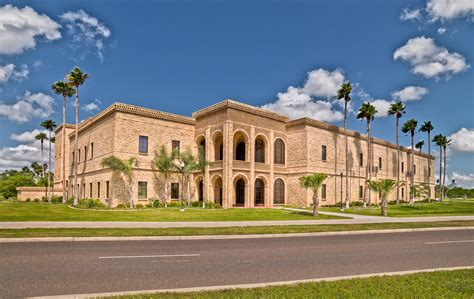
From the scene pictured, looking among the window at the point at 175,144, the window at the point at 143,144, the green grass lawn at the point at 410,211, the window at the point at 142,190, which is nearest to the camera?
the green grass lawn at the point at 410,211

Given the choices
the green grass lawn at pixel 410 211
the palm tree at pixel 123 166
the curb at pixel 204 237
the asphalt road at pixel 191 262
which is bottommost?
the green grass lawn at pixel 410 211

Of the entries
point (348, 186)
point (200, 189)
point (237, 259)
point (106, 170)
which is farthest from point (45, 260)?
point (348, 186)

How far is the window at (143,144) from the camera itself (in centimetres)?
3284

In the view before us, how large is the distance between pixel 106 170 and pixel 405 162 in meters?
49.1

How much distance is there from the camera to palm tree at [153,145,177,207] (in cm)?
3164

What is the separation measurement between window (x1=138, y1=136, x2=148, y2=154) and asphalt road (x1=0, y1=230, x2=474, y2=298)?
21493 mm

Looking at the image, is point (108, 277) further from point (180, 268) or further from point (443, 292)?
point (443, 292)

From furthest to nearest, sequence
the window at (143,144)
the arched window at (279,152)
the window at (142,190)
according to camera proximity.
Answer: the arched window at (279,152)
the window at (143,144)
the window at (142,190)

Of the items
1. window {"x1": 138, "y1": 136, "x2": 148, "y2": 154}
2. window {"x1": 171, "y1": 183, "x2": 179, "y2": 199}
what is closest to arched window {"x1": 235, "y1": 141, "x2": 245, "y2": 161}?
window {"x1": 171, "y1": 183, "x2": 179, "y2": 199}

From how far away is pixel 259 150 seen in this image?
125ft

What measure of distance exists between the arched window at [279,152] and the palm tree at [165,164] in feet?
39.4

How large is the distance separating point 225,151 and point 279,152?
8.90 m

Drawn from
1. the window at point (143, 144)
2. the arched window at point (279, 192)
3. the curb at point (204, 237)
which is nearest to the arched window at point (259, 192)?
the arched window at point (279, 192)

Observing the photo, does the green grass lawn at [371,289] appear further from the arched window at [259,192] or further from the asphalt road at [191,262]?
the arched window at [259,192]
